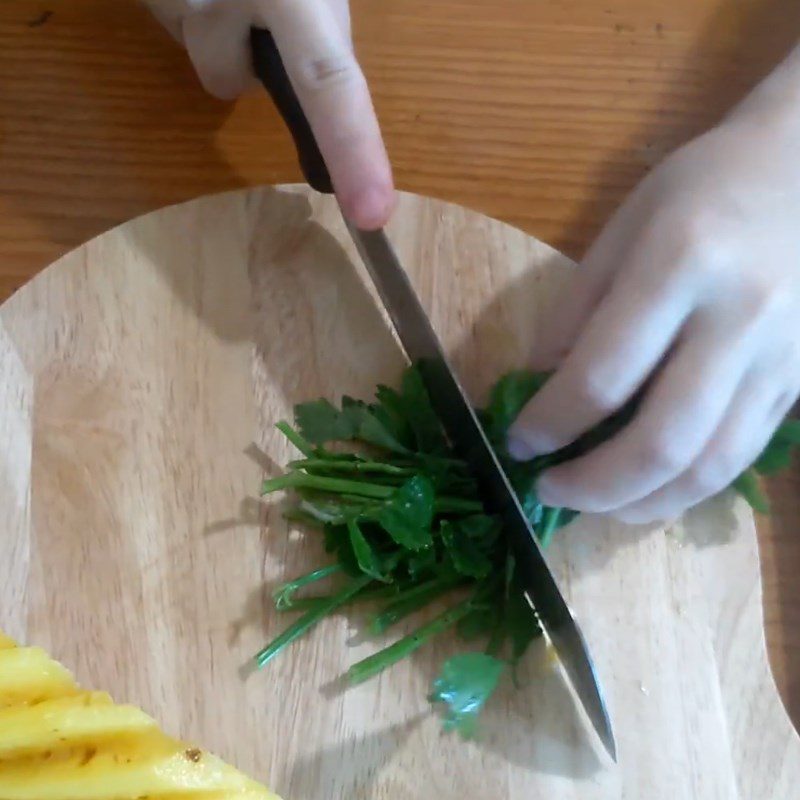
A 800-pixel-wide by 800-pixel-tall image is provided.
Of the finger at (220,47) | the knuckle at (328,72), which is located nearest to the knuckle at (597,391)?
the knuckle at (328,72)

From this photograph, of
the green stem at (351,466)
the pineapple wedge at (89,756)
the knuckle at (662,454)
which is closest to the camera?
the pineapple wedge at (89,756)

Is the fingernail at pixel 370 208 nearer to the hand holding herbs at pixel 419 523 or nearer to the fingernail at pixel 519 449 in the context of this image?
the hand holding herbs at pixel 419 523

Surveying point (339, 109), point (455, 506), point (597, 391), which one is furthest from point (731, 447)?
point (339, 109)

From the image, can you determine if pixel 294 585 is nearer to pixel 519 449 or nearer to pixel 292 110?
pixel 519 449

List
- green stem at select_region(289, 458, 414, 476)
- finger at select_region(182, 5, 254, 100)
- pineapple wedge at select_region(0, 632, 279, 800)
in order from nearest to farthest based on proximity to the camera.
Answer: pineapple wedge at select_region(0, 632, 279, 800)
green stem at select_region(289, 458, 414, 476)
finger at select_region(182, 5, 254, 100)

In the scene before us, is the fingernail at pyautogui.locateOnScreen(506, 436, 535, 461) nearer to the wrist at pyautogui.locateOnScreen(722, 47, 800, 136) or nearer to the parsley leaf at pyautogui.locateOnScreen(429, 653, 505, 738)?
the parsley leaf at pyautogui.locateOnScreen(429, 653, 505, 738)

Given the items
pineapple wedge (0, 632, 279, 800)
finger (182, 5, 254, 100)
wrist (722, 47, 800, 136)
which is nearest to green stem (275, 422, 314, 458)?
pineapple wedge (0, 632, 279, 800)
